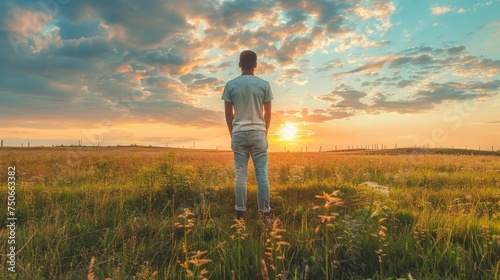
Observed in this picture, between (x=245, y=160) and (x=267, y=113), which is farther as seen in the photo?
(x=267, y=113)

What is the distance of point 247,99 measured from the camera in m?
5.64

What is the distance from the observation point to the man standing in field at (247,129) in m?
5.60

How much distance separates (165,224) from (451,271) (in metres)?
4.06

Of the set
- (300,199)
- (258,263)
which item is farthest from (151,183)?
(258,263)

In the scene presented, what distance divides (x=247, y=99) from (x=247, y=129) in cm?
55

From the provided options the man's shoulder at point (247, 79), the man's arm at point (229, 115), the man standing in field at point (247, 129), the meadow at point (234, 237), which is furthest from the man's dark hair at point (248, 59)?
the meadow at point (234, 237)

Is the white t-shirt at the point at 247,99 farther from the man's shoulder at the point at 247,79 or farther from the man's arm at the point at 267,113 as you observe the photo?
the man's arm at the point at 267,113

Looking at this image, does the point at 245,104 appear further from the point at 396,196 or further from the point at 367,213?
the point at 396,196

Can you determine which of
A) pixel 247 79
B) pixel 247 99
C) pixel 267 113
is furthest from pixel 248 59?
pixel 267 113

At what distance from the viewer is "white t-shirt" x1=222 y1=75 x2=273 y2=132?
5.62m

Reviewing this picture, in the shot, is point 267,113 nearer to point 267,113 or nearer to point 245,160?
point 267,113

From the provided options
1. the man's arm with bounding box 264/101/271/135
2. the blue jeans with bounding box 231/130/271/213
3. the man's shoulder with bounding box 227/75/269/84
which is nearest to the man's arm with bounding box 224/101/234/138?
the blue jeans with bounding box 231/130/271/213

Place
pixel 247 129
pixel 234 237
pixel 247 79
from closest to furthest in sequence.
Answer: pixel 234 237, pixel 247 129, pixel 247 79

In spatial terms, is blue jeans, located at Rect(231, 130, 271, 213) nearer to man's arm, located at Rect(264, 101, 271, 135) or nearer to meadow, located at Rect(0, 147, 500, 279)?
man's arm, located at Rect(264, 101, 271, 135)
